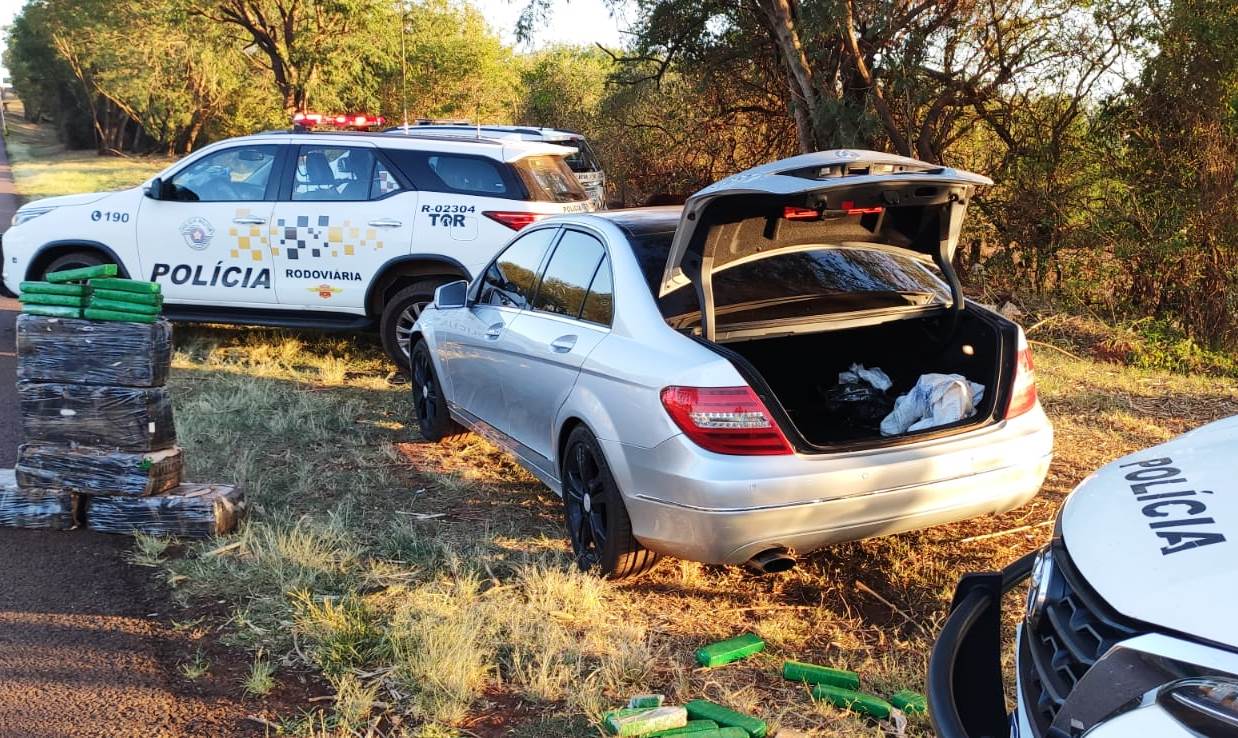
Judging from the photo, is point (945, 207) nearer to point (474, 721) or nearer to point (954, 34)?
point (474, 721)

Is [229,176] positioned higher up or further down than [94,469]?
higher up

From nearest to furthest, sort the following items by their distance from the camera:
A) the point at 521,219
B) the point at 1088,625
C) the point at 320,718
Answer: the point at 1088,625
the point at 320,718
the point at 521,219

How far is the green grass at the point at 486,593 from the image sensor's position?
11.8ft

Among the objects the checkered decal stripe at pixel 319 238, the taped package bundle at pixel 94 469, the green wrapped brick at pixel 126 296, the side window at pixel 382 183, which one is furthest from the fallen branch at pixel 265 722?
the side window at pixel 382 183

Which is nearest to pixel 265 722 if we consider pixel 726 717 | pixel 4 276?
pixel 726 717

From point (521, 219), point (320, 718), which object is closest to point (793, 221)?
point (320, 718)

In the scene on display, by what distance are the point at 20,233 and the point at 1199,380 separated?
405 inches

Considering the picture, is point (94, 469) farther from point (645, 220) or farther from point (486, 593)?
point (645, 220)

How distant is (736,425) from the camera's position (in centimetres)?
393

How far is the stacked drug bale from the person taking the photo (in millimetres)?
5020

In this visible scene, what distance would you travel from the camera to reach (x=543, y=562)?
15.1 feet

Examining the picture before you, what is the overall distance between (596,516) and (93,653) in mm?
2012

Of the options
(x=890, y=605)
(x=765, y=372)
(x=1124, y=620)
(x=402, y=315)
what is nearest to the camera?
(x=1124, y=620)

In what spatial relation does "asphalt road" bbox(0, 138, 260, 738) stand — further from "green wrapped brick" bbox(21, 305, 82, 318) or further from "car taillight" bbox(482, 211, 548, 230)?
"car taillight" bbox(482, 211, 548, 230)
